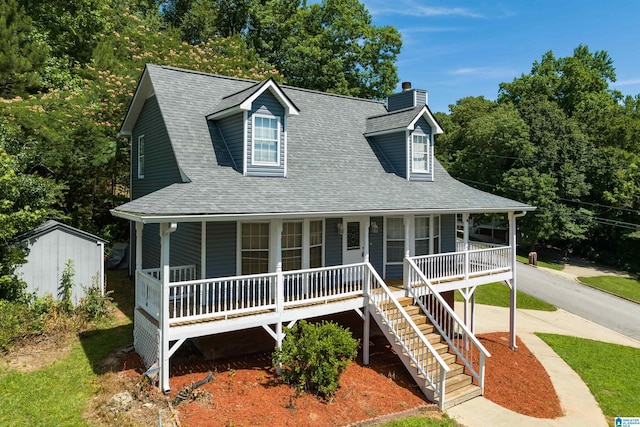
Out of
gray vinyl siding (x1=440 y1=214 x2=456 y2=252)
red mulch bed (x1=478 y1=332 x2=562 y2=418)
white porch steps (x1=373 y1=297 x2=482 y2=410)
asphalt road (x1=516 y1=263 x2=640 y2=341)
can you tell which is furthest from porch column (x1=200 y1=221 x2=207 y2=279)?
asphalt road (x1=516 y1=263 x2=640 y2=341)

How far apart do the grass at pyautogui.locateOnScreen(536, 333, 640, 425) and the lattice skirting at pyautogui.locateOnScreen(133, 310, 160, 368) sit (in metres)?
11.2

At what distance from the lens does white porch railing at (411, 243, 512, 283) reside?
13.5 m

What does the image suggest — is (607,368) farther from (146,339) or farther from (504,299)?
(146,339)

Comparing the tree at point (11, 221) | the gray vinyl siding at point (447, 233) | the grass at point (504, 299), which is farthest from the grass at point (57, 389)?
the grass at point (504, 299)

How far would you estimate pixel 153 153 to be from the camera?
14.5 meters

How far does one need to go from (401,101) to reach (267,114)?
8.25 m

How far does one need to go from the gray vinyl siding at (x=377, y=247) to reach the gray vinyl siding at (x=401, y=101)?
257 inches

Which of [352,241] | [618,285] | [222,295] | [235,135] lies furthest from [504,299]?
[235,135]

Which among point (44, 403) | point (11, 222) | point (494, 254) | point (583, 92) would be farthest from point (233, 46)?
point (583, 92)

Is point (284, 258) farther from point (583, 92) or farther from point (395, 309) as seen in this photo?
point (583, 92)

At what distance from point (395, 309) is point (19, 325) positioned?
10.3m

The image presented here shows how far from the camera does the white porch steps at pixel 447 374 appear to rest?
396 inches

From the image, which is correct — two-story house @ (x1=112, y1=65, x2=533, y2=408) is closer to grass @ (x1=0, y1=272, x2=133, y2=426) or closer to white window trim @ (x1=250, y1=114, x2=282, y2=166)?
white window trim @ (x1=250, y1=114, x2=282, y2=166)

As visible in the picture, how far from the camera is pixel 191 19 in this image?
130 ft
